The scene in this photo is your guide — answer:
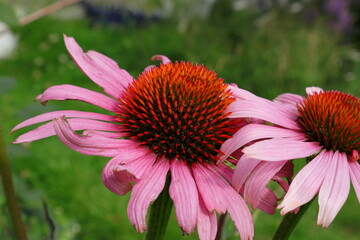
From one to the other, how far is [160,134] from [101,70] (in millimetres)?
142

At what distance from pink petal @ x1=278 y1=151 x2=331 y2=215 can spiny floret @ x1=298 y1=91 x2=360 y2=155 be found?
2.7 inches

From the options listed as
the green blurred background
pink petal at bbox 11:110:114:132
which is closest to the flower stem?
pink petal at bbox 11:110:114:132

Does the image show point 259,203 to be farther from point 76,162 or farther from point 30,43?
point 30,43

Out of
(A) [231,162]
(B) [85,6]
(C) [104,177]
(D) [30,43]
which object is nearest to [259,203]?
(A) [231,162]

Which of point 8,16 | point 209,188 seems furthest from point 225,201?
point 8,16

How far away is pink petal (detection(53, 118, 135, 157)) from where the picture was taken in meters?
0.53

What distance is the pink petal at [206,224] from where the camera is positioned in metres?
0.53

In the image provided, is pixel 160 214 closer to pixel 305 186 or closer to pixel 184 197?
pixel 184 197

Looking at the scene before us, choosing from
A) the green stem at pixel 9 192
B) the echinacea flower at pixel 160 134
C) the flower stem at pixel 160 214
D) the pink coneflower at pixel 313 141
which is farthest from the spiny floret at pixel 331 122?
the green stem at pixel 9 192

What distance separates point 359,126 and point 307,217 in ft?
6.22

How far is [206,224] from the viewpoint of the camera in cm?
54

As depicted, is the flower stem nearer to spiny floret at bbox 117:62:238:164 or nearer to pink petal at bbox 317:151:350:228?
spiny floret at bbox 117:62:238:164

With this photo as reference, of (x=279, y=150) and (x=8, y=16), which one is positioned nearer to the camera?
(x=279, y=150)

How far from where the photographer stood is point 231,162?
624 millimetres
